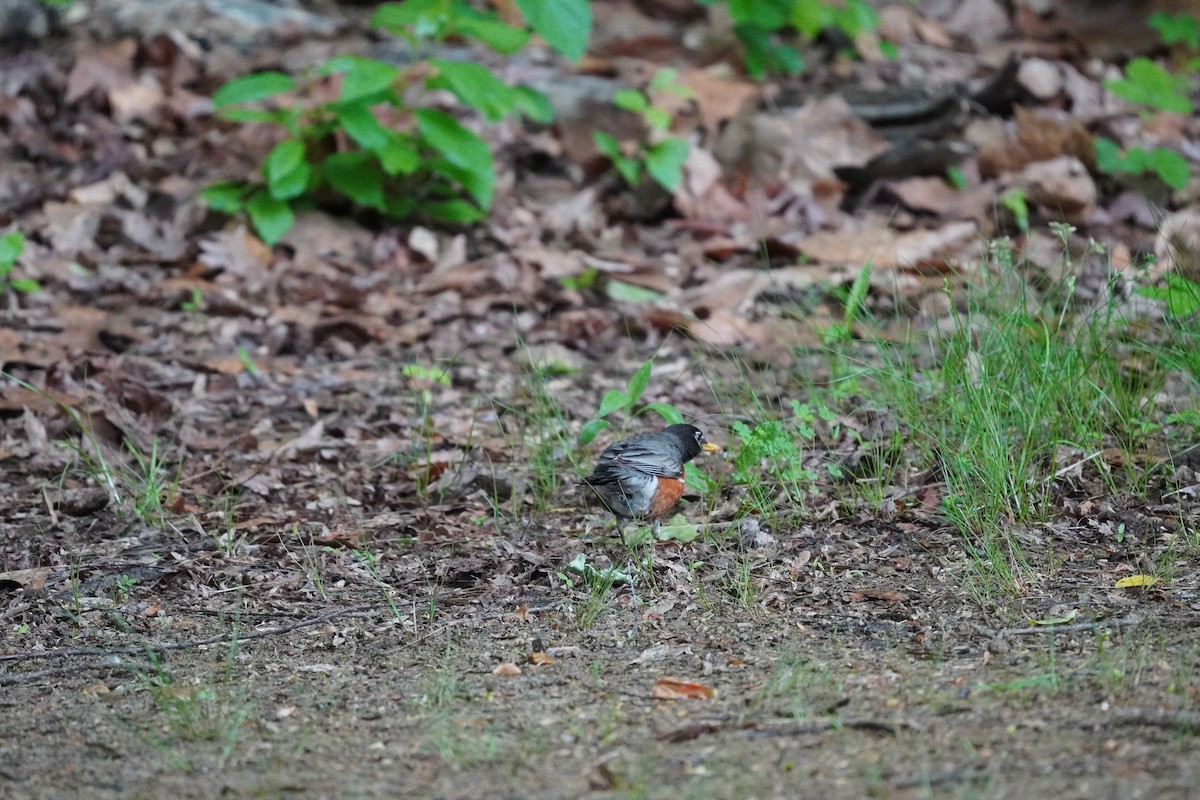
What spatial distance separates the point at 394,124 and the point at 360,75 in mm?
728

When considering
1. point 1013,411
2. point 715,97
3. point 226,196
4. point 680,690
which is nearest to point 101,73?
point 226,196

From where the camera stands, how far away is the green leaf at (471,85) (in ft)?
17.5

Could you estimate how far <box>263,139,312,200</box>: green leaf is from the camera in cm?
567

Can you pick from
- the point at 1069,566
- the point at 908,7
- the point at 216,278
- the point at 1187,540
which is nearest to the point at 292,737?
the point at 1069,566

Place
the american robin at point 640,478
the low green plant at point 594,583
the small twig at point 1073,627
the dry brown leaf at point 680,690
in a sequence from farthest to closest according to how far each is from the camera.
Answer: the american robin at point 640,478 → the low green plant at point 594,583 → the small twig at point 1073,627 → the dry brown leaf at point 680,690

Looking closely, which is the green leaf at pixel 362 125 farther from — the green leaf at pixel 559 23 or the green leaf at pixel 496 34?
the green leaf at pixel 559 23

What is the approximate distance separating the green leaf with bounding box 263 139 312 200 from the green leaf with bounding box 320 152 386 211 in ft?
0.44

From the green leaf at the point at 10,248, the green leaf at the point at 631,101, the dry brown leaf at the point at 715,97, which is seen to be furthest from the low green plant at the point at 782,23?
the green leaf at the point at 10,248

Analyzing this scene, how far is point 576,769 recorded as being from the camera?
7.22 ft

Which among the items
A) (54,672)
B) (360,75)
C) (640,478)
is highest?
(360,75)

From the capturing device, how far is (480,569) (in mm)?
3324

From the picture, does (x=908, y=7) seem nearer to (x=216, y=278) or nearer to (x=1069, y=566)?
(x=216, y=278)

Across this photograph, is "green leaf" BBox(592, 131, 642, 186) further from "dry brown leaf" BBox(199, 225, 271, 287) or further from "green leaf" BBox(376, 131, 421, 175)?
"dry brown leaf" BBox(199, 225, 271, 287)

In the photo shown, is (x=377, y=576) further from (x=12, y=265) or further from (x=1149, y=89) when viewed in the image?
(x=1149, y=89)
